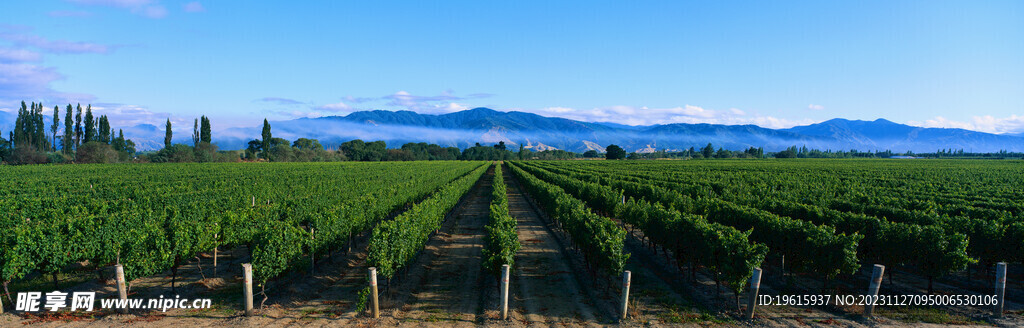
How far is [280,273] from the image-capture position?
38.8 feet

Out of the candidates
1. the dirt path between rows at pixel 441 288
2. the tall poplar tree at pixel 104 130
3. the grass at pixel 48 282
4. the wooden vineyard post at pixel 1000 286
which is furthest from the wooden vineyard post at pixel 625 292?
the tall poplar tree at pixel 104 130

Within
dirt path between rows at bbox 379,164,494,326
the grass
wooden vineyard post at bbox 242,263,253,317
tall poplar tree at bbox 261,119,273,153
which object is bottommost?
the grass

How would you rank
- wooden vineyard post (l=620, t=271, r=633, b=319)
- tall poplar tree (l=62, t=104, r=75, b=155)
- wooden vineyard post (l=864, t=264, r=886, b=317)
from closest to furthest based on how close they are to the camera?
wooden vineyard post (l=864, t=264, r=886, b=317), wooden vineyard post (l=620, t=271, r=633, b=319), tall poplar tree (l=62, t=104, r=75, b=155)

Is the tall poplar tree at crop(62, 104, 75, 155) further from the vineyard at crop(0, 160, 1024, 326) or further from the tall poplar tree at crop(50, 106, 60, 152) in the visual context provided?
the vineyard at crop(0, 160, 1024, 326)

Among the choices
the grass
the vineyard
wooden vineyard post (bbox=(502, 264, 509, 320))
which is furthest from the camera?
the grass

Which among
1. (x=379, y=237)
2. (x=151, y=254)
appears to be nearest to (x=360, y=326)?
(x=379, y=237)

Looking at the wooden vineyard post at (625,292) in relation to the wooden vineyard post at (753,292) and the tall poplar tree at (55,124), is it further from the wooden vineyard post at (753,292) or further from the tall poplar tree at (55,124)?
the tall poplar tree at (55,124)

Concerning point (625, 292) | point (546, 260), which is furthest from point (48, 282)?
point (625, 292)

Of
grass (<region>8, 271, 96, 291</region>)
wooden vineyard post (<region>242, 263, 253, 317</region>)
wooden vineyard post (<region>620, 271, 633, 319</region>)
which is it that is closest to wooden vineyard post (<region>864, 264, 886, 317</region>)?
wooden vineyard post (<region>620, 271, 633, 319</region>)

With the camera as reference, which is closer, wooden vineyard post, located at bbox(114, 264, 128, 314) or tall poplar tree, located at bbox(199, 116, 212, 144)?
wooden vineyard post, located at bbox(114, 264, 128, 314)

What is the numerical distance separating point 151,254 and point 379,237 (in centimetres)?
581

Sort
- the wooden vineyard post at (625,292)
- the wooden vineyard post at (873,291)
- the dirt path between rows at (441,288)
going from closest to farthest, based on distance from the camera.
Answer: the wooden vineyard post at (873,291), the wooden vineyard post at (625,292), the dirt path between rows at (441,288)

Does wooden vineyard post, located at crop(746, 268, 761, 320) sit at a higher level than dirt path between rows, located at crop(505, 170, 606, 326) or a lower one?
higher

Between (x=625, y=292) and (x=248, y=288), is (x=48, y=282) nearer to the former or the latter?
(x=248, y=288)
